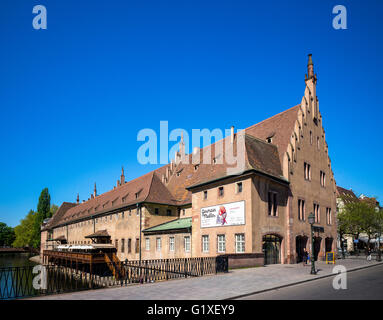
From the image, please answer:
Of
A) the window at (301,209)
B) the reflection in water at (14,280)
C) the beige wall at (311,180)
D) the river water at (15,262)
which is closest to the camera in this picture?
the reflection in water at (14,280)

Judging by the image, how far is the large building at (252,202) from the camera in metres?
27.2

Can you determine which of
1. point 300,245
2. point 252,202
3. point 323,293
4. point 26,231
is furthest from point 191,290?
point 26,231

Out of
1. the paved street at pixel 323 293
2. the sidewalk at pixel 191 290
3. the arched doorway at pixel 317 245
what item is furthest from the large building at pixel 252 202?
the paved street at pixel 323 293

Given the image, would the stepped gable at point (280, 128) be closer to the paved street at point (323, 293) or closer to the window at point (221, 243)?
the window at point (221, 243)

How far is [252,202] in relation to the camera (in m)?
26.1

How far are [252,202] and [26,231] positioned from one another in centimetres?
10361

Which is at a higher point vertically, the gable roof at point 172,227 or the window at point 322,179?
the window at point 322,179

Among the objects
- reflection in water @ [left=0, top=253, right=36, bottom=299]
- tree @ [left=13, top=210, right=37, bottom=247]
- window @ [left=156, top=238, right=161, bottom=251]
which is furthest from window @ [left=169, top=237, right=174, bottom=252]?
tree @ [left=13, top=210, right=37, bottom=247]

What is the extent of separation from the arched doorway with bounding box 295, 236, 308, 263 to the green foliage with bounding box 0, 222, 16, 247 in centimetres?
14867

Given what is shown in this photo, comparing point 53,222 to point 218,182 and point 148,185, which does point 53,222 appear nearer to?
point 148,185

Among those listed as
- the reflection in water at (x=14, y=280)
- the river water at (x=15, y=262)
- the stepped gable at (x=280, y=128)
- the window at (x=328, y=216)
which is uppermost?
the stepped gable at (x=280, y=128)

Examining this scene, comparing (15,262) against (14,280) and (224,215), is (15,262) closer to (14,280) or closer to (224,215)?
(14,280)

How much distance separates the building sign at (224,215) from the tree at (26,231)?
86.8 metres
